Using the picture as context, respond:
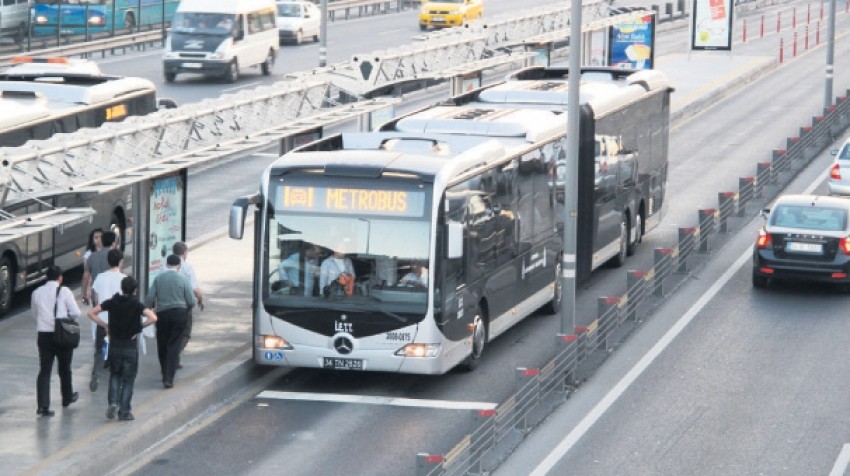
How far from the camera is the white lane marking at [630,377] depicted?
1834 centimetres

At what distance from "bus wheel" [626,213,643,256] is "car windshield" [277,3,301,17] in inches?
1500

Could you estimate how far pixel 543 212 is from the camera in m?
25.0

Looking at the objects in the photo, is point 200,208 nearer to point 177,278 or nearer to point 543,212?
point 543,212

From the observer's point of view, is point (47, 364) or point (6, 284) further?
point (6, 284)

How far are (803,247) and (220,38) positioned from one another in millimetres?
31654

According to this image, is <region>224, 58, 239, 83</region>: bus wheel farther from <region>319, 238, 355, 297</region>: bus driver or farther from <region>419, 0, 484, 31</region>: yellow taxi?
<region>319, 238, 355, 297</region>: bus driver

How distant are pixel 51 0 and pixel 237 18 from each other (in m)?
6.92

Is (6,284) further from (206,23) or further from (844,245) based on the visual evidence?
(206,23)

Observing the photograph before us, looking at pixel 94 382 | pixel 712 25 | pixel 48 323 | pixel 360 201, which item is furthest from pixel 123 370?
pixel 712 25

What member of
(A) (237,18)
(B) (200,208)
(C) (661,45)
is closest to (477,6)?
(C) (661,45)

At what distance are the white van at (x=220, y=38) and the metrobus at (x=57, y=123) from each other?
2145 cm

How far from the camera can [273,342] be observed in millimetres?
20891

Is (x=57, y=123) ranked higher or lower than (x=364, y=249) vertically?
higher

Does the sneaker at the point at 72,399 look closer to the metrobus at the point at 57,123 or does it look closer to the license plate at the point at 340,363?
the license plate at the point at 340,363
